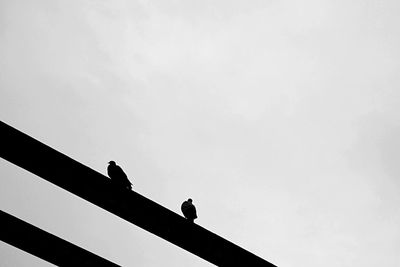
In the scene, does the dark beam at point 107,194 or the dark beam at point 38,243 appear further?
the dark beam at point 38,243

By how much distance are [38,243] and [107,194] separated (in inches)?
46.7

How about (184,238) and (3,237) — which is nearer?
(184,238)

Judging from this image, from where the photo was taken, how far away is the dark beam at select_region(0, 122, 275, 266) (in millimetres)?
3139

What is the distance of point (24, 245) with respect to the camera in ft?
12.2

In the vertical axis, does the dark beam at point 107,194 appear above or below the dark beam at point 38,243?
above

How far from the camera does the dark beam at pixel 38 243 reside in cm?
369

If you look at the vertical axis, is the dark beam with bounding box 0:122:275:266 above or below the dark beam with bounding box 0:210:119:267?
above

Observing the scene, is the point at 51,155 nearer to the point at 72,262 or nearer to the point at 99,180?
the point at 99,180

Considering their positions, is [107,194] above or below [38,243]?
above

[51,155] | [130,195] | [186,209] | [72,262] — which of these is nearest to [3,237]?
[72,262]

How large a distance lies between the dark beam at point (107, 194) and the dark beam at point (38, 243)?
0.85m

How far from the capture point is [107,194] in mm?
3172

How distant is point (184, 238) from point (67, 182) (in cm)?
116

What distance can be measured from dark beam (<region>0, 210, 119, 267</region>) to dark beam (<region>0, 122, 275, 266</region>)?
85 centimetres
